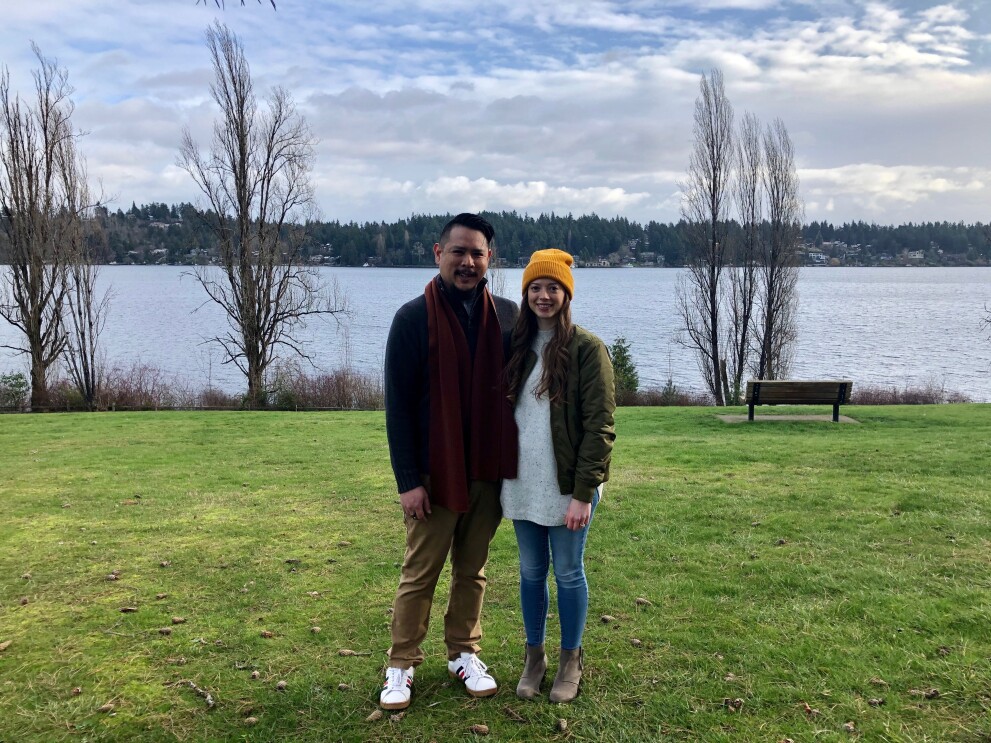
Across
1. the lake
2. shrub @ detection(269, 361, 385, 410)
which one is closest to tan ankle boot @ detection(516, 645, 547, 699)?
shrub @ detection(269, 361, 385, 410)

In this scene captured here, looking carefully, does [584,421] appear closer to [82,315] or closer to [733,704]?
[733,704]

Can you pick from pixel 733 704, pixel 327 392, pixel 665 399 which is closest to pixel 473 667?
pixel 733 704

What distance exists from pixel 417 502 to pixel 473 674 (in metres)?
1.02

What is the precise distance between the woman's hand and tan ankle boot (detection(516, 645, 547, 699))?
32.3 inches

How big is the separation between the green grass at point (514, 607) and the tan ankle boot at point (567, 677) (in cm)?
8

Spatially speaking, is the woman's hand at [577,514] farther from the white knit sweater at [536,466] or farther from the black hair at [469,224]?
the black hair at [469,224]

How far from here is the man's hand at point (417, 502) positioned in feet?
11.4

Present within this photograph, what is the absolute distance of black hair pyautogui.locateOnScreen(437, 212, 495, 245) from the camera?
3.48 m

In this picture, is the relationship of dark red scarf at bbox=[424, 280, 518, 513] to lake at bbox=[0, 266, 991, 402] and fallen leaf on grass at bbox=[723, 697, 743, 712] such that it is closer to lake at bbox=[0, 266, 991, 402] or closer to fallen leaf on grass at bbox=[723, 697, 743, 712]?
fallen leaf on grass at bbox=[723, 697, 743, 712]

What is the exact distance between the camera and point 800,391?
12859 millimetres

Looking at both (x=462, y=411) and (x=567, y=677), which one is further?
(x=567, y=677)

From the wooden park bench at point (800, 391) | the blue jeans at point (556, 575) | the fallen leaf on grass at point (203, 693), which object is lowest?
the fallen leaf on grass at point (203, 693)

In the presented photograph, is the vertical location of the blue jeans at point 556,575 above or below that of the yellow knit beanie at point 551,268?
below

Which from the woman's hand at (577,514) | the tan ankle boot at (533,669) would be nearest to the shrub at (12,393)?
the tan ankle boot at (533,669)
